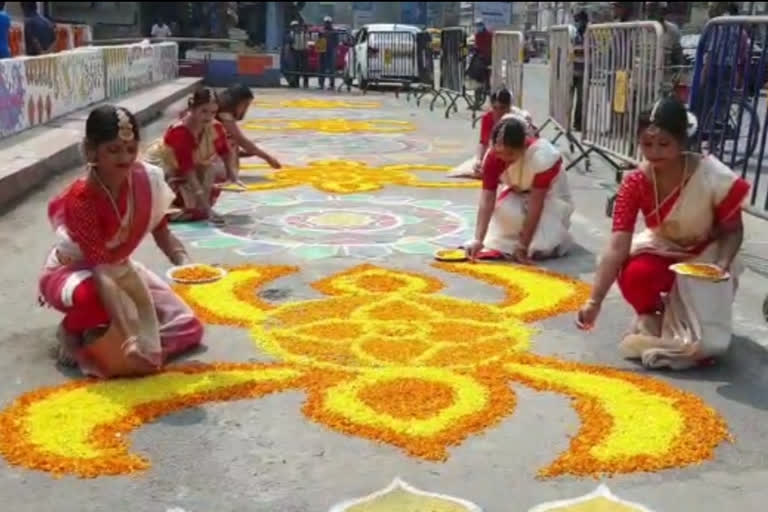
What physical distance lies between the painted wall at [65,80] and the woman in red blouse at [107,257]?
5.83 metres

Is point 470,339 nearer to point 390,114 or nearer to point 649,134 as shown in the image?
point 649,134

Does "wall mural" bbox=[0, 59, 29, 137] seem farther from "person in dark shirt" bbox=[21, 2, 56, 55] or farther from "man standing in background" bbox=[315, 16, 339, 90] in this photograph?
"man standing in background" bbox=[315, 16, 339, 90]

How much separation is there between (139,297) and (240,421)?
26.7 inches

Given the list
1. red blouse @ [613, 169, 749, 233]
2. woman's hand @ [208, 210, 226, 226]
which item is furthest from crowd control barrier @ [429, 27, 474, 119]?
red blouse @ [613, 169, 749, 233]

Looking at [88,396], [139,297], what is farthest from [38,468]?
[139,297]

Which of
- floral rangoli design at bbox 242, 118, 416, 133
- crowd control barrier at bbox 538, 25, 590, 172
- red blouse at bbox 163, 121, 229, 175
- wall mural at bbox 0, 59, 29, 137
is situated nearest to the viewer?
red blouse at bbox 163, 121, 229, 175

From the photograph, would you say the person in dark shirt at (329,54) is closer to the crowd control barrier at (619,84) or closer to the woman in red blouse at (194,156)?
the crowd control barrier at (619,84)

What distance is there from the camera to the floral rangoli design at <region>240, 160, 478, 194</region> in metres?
8.20

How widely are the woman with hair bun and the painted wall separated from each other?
22.2 feet

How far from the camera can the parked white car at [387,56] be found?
2172 centimetres

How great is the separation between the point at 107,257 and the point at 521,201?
2760mm

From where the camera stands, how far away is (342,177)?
28.5 ft

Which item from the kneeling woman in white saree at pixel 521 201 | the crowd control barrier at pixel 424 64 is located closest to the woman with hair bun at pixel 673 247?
the kneeling woman in white saree at pixel 521 201

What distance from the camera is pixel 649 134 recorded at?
3.72 metres
